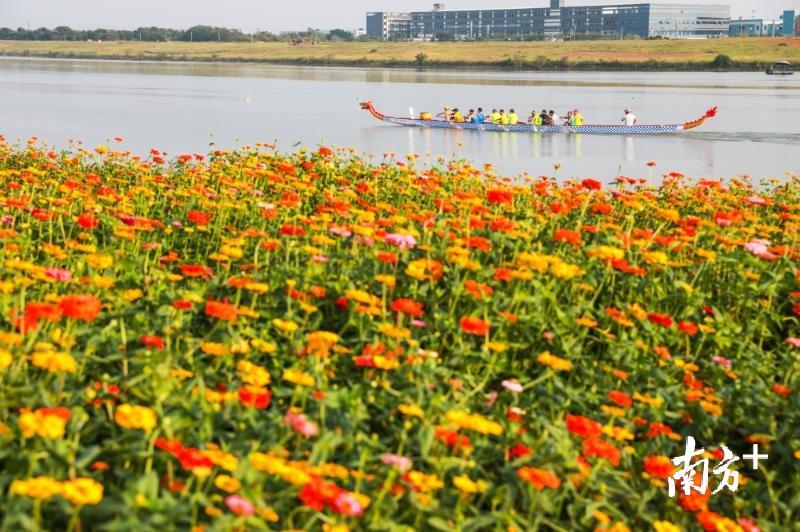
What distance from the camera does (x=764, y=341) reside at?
15.9 feet

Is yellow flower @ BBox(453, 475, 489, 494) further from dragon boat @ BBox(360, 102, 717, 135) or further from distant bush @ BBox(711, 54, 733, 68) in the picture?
distant bush @ BBox(711, 54, 733, 68)

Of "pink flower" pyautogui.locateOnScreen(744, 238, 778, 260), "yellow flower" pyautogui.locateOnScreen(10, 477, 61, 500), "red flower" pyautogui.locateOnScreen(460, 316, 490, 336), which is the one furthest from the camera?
"pink flower" pyautogui.locateOnScreen(744, 238, 778, 260)

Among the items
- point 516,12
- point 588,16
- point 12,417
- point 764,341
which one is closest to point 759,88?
point 764,341

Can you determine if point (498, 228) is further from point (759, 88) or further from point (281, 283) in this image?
point (759, 88)

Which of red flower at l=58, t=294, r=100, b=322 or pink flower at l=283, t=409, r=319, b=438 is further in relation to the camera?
red flower at l=58, t=294, r=100, b=322

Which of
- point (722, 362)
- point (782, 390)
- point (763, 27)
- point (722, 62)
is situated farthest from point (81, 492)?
point (763, 27)

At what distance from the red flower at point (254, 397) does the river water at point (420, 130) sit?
671cm

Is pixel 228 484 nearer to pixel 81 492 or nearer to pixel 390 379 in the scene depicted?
pixel 81 492

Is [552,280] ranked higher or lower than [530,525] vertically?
higher

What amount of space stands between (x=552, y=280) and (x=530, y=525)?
5.53 feet

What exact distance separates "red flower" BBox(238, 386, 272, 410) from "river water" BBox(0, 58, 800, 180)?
6.71 m

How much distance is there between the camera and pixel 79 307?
291cm

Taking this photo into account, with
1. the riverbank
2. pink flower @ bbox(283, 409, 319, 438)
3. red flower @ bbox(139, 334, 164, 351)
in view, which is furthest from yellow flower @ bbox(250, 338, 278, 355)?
the riverbank

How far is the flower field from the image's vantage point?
2.57m
